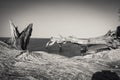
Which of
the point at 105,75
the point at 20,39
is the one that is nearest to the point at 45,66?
the point at 105,75

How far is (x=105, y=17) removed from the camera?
522cm

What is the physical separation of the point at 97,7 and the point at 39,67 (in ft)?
14.2

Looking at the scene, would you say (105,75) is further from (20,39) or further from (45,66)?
(20,39)

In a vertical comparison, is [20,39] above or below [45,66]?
above

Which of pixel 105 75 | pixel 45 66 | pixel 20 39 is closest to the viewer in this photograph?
pixel 105 75

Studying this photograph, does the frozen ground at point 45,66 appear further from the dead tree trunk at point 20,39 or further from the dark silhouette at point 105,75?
the dead tree trunk at point 20,39

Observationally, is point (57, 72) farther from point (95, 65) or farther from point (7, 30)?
point (7, 30)

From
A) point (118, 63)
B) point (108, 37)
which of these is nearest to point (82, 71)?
point (118, 63)

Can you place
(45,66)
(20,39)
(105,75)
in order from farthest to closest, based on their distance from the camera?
(20,39), (45,66), (105,75)

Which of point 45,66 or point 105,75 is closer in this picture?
point 105,75

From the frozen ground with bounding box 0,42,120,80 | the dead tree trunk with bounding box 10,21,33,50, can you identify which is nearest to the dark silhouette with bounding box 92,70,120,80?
the frozen ground with bounding box 0,42,120,80

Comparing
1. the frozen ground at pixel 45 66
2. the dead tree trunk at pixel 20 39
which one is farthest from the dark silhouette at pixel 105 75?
the dead tree trunk at pixel 20 39

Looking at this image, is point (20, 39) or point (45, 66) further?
point (20, 39)

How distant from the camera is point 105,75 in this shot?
1045 millimetres
